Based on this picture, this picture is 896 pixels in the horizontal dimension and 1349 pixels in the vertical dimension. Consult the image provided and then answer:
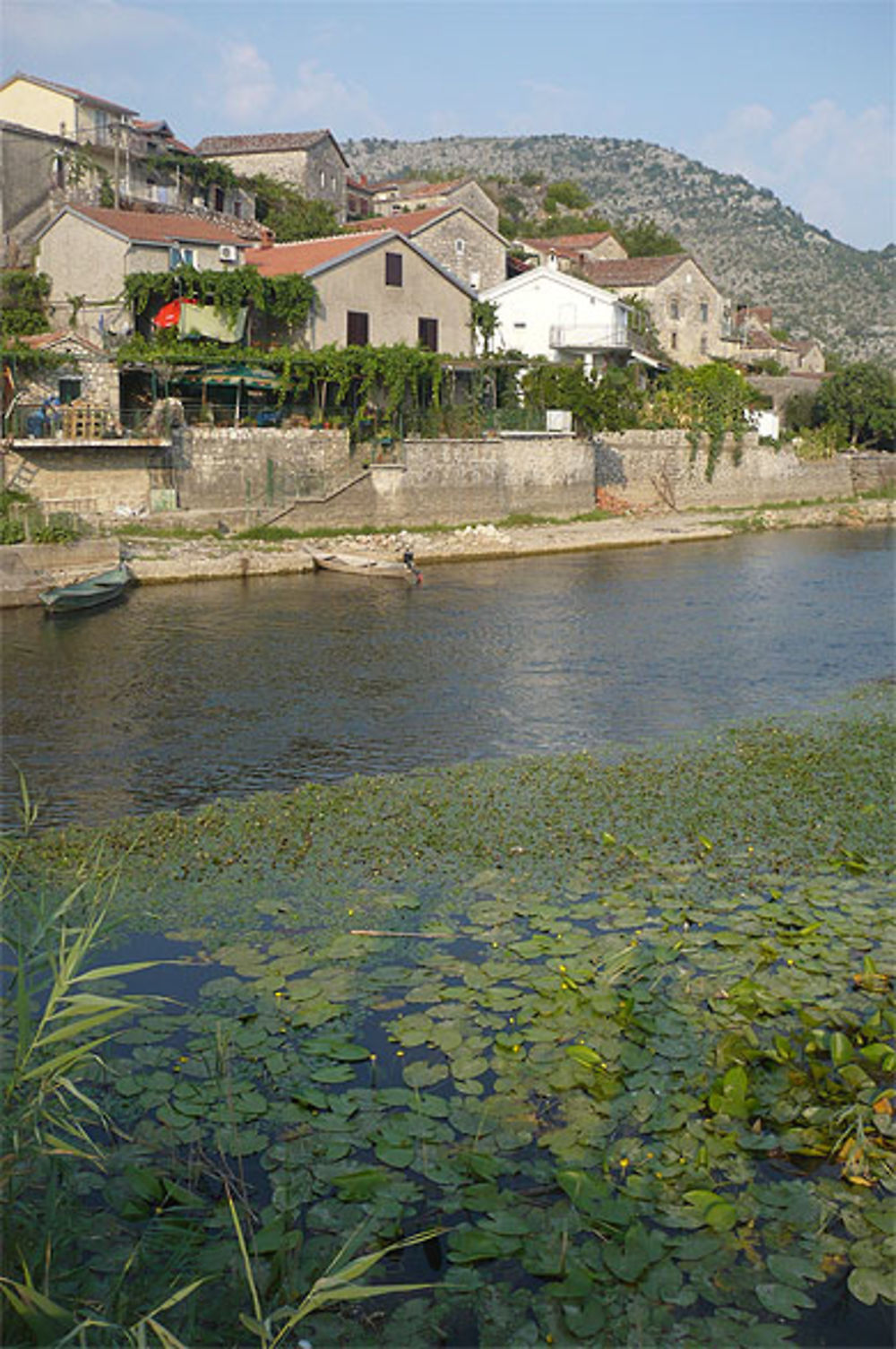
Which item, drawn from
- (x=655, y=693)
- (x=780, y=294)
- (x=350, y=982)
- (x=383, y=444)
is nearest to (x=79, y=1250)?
(x=350, y=982)

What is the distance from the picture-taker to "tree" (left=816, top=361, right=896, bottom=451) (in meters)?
57.6

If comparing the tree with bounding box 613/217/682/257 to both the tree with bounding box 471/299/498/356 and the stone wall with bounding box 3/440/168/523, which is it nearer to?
the tree with bounding box 471/299/498/356

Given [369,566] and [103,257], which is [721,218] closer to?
[103,257]

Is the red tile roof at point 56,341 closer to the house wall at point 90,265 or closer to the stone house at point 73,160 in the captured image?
the house wall at point 90,265

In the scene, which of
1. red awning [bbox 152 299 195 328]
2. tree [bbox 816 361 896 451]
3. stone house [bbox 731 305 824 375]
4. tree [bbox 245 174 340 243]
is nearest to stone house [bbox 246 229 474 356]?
red awning [bbox 152 299 195 328]

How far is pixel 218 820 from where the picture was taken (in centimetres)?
1176

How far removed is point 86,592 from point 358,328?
18483mm

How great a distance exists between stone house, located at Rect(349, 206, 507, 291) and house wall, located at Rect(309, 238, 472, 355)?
6.21 meters

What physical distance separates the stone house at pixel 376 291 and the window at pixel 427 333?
3cm

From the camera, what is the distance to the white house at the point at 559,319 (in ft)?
164

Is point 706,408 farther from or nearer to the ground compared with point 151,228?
nearer to the ground

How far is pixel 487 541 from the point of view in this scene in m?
35.7

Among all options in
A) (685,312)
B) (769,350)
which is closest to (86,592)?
(685,312)

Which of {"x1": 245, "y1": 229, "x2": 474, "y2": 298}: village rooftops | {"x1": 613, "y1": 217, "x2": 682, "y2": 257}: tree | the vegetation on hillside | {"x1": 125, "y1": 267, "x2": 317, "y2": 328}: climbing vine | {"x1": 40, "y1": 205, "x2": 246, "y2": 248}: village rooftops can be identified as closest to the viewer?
{"x1": 125, "y1": 267, "x2": 317, "y2": 328}: climbing vine
